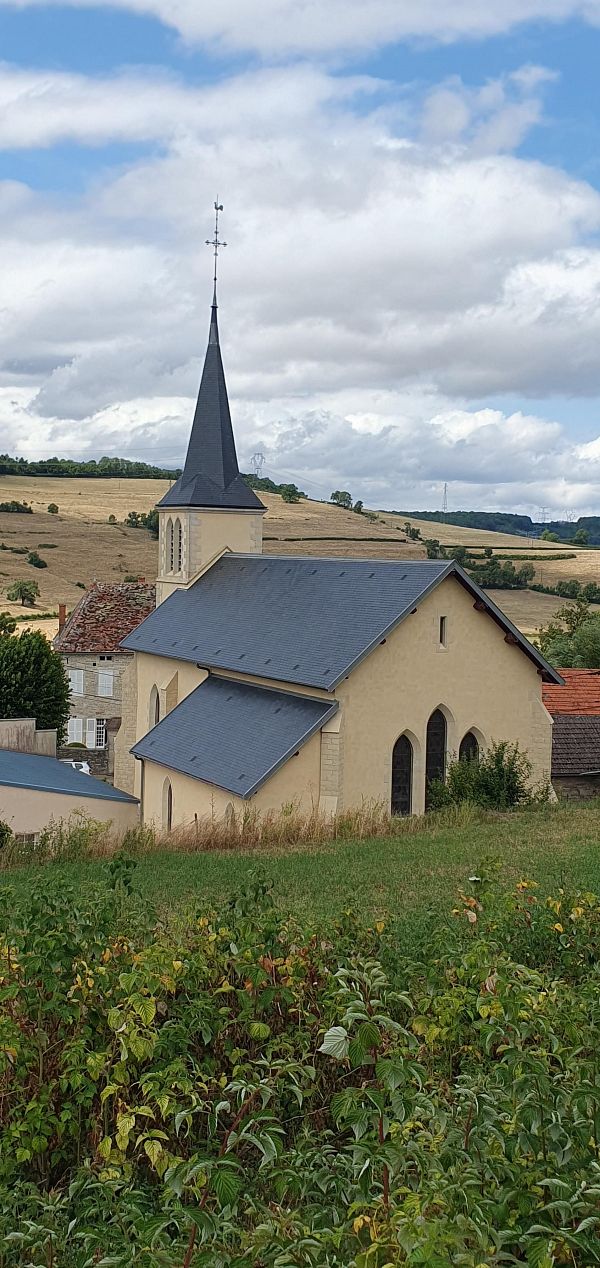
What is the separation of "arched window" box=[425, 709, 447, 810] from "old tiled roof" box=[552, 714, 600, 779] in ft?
12.4

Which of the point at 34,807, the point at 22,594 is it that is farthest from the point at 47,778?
the point at 22,594

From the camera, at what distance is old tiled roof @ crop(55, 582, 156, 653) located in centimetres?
5391

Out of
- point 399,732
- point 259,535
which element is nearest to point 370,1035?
point 399,732

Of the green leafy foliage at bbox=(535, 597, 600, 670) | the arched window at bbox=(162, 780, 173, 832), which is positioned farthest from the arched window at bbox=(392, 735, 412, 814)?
the green leafy foliage at bbox=(535, 597, 600, 670)

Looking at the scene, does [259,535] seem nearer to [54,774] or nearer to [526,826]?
[54,774]

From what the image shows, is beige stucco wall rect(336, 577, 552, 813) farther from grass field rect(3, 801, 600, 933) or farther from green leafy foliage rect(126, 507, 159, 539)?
green leafy foliage rect(126, 507, 159, 539)

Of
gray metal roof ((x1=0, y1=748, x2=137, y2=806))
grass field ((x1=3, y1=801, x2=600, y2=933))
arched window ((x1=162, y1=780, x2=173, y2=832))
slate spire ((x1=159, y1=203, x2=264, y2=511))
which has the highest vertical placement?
slate spire ((x1=159, y1=203, x2=264, y2=511))

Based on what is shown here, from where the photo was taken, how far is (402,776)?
83.4 ft

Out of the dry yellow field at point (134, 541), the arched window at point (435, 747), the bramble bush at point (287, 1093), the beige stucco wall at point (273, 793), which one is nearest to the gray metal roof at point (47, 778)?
the beige stucco wall at point (273, 793)

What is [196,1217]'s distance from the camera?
4.23m

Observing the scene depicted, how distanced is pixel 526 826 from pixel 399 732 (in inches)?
258

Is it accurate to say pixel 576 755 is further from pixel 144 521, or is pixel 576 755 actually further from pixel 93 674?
pixel 144 521

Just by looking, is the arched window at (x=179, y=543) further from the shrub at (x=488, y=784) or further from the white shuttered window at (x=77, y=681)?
the white shuttered window at (x=77, y=681)

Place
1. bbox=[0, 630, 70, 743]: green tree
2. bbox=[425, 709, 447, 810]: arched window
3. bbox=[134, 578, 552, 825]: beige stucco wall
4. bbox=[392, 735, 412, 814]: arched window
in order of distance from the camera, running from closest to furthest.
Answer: bbox=[134, 578, 552, 825]: beige stucco wall → bbox=[392, 735, 412, 814]: arched window → bbox=[425, 709, 447, 810]: arched window → bbox=[0, 630, 70, 743]: green tree
